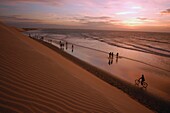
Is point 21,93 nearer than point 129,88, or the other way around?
point 21,93

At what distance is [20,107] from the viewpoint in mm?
3502

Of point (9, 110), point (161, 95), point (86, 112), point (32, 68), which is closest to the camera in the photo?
point (9, 110)

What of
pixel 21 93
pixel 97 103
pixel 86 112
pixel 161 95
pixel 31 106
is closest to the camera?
pixel 31 106

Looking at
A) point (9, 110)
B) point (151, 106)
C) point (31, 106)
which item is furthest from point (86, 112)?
point (151, 106)

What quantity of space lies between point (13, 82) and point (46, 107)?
4.21ft

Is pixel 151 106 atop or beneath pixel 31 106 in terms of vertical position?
beneath

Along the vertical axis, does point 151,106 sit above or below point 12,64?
below

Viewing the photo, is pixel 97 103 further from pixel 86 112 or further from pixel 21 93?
pixel 21 93

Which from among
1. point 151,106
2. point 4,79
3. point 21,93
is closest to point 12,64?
point 4,79

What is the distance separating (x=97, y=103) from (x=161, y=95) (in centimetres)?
795

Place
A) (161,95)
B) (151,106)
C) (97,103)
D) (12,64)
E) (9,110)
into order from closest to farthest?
(9,110)
(97,103)
(12,64)
(151,106)
(161,95)

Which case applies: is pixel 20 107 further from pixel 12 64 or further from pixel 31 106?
pixel 12 64

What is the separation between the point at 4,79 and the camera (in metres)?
→ 4.48

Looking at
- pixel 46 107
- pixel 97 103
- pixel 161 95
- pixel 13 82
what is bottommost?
pixel 161 95
